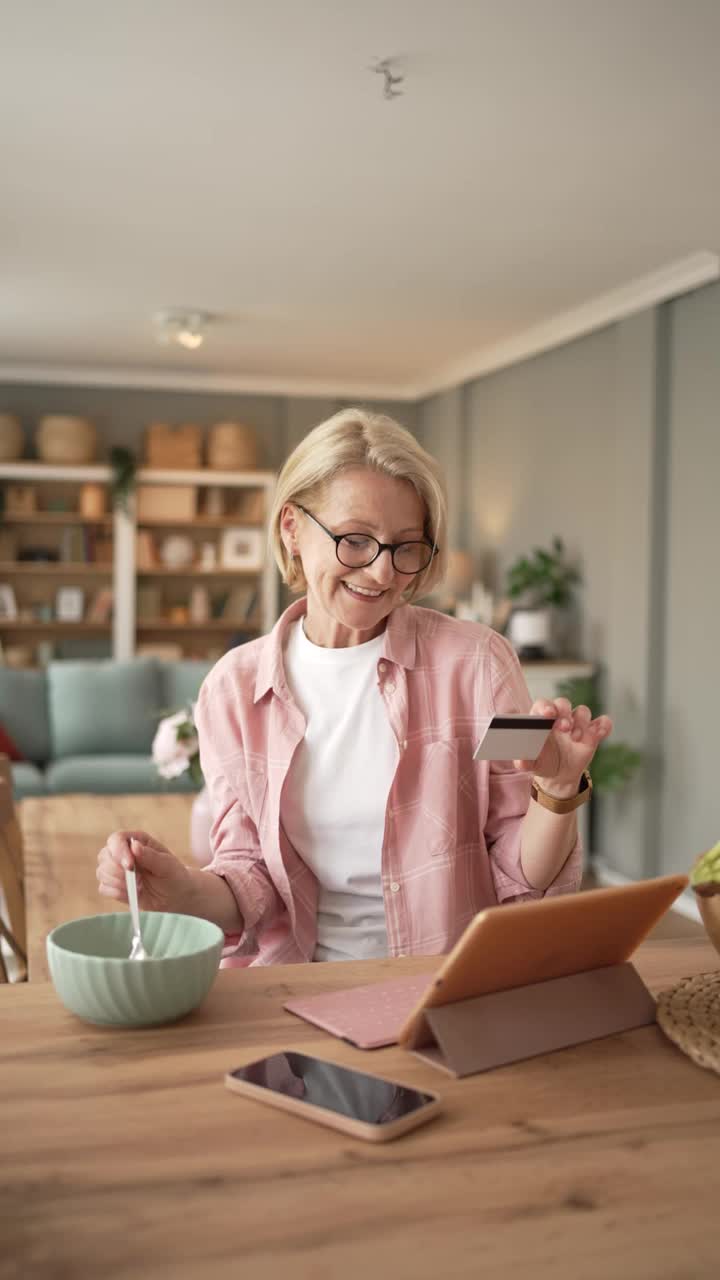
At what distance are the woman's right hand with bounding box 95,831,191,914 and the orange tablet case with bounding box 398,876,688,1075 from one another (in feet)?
1.37

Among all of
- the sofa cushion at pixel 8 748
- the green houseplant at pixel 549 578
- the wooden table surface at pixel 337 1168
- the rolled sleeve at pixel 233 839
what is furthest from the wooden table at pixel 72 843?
the green houseplant at pixel 549 578

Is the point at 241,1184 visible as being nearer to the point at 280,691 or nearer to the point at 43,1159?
the point at 43,1159

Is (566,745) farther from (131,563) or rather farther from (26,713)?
(131,563)

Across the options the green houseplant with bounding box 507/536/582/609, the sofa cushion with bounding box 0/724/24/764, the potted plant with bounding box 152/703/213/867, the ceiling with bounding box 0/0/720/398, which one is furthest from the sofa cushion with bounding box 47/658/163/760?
the potted plant with bounding box 152/703/213/867

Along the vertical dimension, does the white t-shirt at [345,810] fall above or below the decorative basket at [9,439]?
below

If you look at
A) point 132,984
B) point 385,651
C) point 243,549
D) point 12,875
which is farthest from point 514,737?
point 243,549

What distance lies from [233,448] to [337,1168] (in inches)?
290

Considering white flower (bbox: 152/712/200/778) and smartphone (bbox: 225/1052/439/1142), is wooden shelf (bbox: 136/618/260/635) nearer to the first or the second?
white flower (bbox: 152/712/200/778)

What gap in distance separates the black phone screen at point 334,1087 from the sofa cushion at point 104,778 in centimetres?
463

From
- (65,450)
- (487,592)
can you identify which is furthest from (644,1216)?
(65,450)

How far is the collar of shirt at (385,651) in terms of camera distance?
5.45 feet

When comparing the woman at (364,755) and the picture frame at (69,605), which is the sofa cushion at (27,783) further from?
the woman at (364,755)

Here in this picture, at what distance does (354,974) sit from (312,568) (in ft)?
1.97

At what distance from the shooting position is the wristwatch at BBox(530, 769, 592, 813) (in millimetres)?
1399
